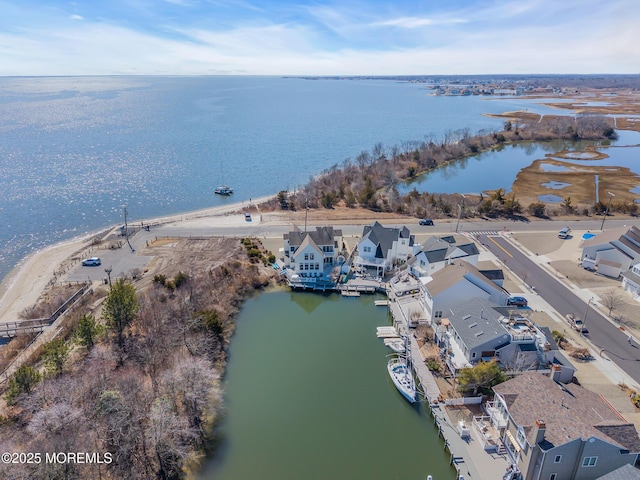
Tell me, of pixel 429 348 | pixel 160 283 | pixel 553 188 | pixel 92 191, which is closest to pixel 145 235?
pixel 160 283

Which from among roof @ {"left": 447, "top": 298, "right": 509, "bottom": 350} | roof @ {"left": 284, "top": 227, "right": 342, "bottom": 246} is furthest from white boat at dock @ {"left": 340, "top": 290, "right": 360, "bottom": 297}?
roof @ {"left": 447, "top": 298, "right": 509, "bottom": 350}

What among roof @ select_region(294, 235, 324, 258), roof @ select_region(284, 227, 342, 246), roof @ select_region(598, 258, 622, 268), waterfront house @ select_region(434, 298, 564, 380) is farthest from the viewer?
roof @ select_region(284, 227, 342, 246)

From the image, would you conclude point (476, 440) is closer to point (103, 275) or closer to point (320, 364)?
point (320, 364)

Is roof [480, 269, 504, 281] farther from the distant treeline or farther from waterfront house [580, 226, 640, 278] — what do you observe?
the distant treeline

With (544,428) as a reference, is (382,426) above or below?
below

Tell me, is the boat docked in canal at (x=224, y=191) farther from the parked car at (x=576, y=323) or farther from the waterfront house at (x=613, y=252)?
the parked car at (x=576, y=323)

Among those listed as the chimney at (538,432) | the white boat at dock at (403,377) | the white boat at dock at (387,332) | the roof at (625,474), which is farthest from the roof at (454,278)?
the roof at (625,474)

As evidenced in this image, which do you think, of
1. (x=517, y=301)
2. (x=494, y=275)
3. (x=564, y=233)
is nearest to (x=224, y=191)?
(x=494, y=275)
